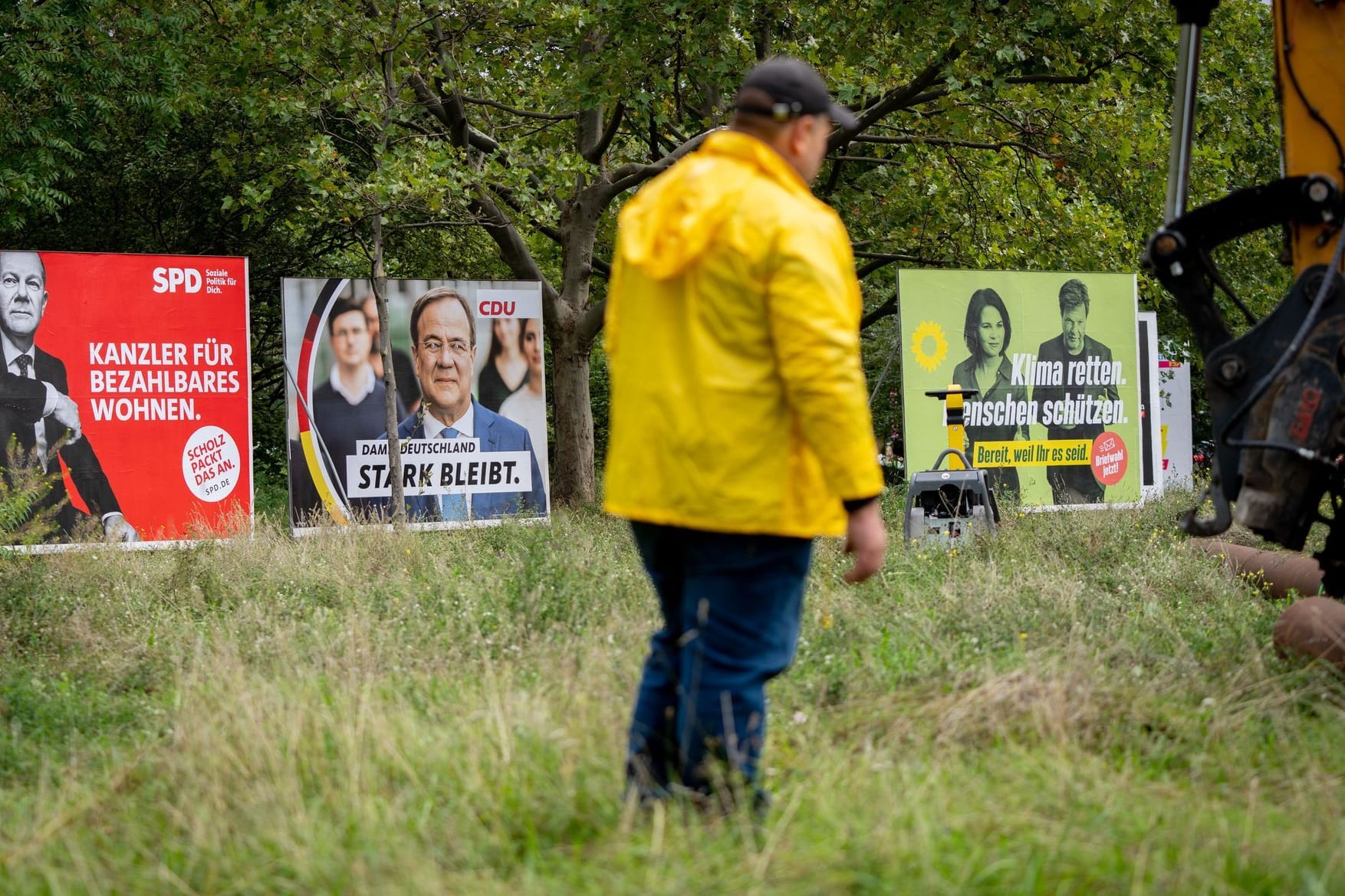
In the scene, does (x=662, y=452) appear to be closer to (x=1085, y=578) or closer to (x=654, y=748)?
(x=654, y=748)

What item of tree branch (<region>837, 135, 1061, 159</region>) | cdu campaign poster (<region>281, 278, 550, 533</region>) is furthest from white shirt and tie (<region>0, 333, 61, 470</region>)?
tree branch (<region>837, 135, 1061, 159</region>)

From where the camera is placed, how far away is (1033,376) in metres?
15.9

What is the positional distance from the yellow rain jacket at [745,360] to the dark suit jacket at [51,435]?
9892 millimetres

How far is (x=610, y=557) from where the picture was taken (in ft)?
30.4

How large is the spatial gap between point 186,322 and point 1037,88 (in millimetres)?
10222

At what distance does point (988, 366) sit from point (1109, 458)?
2096 mm

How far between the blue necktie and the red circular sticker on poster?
292 inches

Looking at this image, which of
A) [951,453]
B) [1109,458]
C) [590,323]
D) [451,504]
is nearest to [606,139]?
[590,323]

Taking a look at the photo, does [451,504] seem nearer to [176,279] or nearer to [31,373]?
[176,279]

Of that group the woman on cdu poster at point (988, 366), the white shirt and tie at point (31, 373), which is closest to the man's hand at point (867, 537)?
the white shirt and tie at point (31, 373)

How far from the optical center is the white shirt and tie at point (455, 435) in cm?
1421

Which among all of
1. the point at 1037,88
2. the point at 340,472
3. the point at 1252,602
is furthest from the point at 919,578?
the point at 1037,88

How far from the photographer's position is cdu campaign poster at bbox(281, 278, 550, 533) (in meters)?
13.7

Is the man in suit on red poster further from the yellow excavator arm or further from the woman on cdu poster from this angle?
the yellow excavator arm
